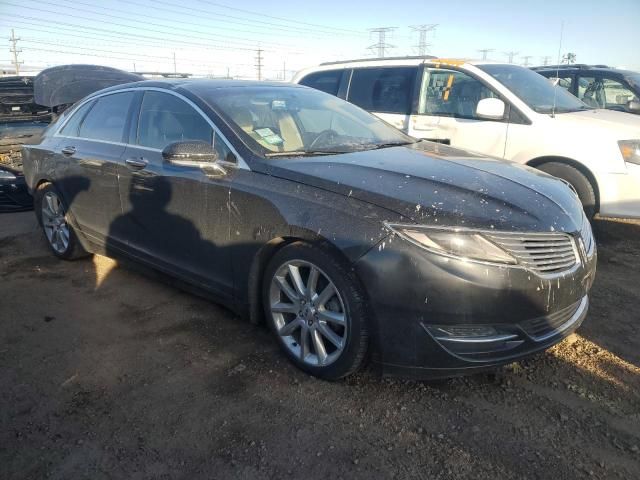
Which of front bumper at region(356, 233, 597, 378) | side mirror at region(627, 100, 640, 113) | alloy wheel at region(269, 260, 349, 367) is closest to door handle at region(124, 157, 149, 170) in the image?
alloy wheel at region(269, 260, 349, 367)

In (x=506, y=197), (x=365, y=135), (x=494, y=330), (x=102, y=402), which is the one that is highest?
(x=365, y=135)

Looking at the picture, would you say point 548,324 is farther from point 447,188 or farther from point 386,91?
point 386,91

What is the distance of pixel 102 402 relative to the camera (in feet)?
8.54

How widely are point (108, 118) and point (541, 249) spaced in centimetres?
343

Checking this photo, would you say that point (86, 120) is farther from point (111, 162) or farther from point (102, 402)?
point (102, 402)

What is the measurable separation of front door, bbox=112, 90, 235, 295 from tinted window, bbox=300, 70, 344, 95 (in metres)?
3.48

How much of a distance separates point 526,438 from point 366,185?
1416mm

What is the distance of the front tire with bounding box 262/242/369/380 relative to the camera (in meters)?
2.49

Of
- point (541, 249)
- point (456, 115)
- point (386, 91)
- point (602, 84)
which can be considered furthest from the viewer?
point (602, 84)

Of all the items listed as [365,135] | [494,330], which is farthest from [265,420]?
[365,135]

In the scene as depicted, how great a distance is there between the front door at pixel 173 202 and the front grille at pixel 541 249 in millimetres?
1612

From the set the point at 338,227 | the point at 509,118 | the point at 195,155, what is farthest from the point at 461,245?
the point at 509,118

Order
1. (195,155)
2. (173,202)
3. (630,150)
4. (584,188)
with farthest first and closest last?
(584,188), (630,150), (173,202), (195,155)

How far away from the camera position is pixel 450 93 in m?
5.79
